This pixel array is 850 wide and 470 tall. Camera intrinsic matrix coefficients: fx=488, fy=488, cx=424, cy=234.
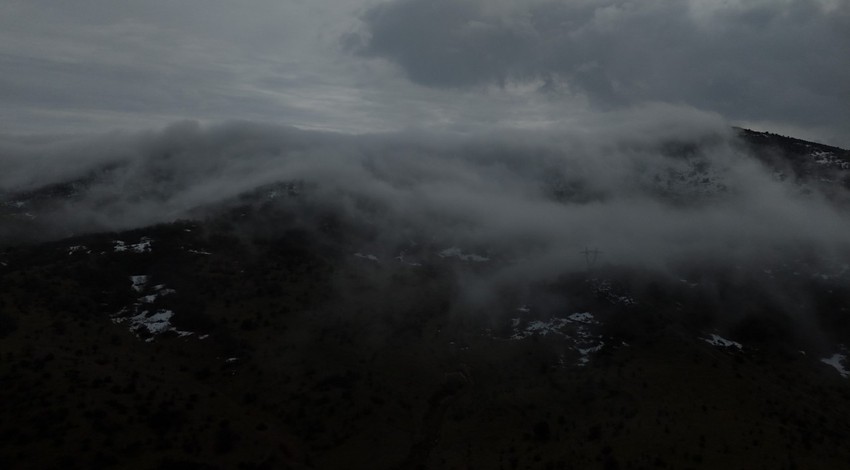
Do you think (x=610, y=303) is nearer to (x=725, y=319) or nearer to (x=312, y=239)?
(x=725, y=319)

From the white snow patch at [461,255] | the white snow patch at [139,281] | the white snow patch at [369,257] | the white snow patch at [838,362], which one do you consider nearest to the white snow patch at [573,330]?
the white snow patch at [461,255]

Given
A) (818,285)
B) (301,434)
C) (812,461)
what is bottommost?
(301,434)

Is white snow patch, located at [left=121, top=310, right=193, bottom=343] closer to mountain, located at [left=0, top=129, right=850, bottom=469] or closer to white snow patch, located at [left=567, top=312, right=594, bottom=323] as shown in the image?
mountain, located at [left=0, top=129, right=850, bottom=469]

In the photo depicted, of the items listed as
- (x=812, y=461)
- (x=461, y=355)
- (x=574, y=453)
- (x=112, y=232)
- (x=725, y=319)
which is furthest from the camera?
Result: (x=112, y=232)

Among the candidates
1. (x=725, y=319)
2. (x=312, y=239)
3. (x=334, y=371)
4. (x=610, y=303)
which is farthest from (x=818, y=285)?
(x=312, y=239)

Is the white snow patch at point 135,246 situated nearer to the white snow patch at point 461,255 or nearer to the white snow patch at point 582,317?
the white snow patch at point 461,255

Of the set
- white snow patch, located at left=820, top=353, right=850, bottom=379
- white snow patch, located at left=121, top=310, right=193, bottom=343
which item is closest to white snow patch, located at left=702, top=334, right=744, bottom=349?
white snow patch, located at left=820, top=353, right=850, bottom=379
